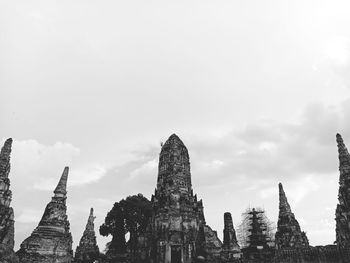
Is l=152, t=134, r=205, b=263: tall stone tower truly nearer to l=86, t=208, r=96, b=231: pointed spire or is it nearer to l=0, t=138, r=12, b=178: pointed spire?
l=86, t=208, r=96, b=231: pointed spire

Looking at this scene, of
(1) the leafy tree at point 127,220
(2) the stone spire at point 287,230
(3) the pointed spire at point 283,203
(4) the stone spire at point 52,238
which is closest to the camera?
(4) the stone spire at point 52,238

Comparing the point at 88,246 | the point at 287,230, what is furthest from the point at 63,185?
the point at 287,230

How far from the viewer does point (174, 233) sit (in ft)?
83.6

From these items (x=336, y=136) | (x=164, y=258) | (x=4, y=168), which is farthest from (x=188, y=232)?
(x=4, y=168)

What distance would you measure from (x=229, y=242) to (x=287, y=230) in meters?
6.82

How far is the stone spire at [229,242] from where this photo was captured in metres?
26.2

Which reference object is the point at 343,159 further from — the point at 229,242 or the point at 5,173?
the point at 5,173

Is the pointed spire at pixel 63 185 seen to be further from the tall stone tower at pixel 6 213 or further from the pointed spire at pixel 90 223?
the pointed spire at pixel 90 223

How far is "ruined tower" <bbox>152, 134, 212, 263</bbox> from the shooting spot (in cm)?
2473

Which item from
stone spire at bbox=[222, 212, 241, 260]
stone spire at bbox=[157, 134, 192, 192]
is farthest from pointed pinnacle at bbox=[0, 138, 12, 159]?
stone spire at bbox=[222, 212, 241, 260]

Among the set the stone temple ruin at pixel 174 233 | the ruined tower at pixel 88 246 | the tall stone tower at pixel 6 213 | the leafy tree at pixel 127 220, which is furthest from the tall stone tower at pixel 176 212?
the tall stone tower at pixel 6 213

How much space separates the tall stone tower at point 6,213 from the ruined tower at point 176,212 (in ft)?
48.3

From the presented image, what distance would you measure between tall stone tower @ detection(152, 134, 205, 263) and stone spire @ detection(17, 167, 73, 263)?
398 inches

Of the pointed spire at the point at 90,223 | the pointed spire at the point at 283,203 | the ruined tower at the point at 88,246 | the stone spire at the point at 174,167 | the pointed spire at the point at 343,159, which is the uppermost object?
the stone spire at the point at 174,167
